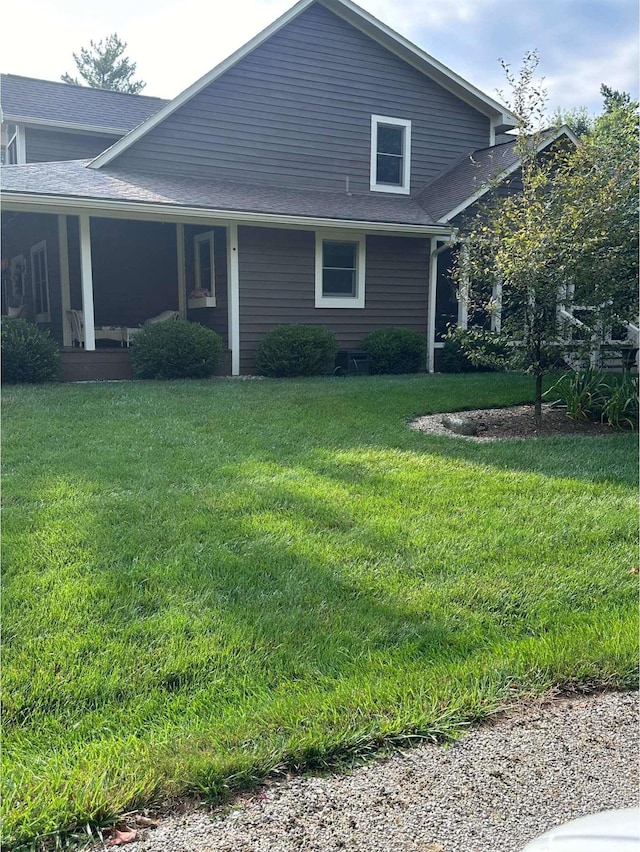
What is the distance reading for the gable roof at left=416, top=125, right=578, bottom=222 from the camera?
1391 cm

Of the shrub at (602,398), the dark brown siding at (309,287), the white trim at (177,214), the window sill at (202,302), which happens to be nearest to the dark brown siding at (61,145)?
the window sill at (202,302)

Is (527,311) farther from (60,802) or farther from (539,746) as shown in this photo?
(60,802)

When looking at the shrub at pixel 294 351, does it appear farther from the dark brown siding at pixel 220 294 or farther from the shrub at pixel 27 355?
the shrub at pixel 27 355

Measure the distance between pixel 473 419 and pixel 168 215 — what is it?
6.57 m

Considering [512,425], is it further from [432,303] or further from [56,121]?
[56,121]

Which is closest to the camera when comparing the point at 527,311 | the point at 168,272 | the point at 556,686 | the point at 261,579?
the point at 556,686

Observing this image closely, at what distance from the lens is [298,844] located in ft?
6.16

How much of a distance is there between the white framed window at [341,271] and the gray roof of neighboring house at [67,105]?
661 cm

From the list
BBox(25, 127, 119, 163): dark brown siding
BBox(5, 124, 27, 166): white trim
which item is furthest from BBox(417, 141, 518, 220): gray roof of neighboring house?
BBox(5, 124, 27, 166): white trim

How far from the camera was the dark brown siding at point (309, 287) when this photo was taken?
43.2 feet

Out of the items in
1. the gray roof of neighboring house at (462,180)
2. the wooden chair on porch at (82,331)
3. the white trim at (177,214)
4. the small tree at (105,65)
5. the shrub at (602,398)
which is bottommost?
the shrub at (602,398)

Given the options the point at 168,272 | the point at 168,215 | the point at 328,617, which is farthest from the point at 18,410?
the point at 168,272

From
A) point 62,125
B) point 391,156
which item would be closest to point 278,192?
point 391,156

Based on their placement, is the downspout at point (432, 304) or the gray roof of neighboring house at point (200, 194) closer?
the gray roof of neighboring house at point (200, 194)
